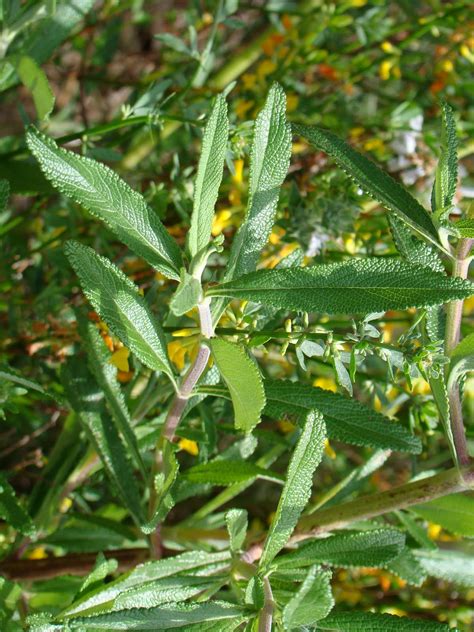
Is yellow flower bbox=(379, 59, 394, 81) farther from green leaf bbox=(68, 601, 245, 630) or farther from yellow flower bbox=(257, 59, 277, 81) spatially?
green leaf bbox=(68, 601, 245, 630)

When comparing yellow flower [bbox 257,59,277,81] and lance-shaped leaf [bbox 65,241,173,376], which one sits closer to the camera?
lance-shaped leaf [bbox 65,241,173,376]

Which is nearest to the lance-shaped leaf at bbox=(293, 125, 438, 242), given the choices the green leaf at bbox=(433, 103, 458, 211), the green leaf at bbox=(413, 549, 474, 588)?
the green leaf at bbox=(433, 103, 458, 211)

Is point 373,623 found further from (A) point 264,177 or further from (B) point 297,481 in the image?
(A) point 264,177

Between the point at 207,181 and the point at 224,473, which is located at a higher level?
the point at 207,181

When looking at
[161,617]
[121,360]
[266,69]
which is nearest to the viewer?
[161,617]

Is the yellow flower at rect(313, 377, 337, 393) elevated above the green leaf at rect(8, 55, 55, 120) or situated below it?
below

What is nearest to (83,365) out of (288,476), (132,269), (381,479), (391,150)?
(132,269)

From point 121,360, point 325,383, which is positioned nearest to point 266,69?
point 325,383
